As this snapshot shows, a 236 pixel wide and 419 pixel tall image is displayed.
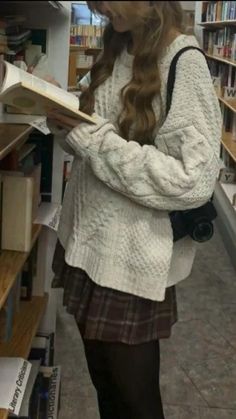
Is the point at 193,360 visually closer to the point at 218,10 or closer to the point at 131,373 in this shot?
the point at 131,373

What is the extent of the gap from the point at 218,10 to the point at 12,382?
2.74 feet

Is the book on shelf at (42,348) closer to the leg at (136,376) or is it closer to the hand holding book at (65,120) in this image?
the leg at (136,376)

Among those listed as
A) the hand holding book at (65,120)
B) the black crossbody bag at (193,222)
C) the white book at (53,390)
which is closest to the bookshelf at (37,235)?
the white book at (53,390)

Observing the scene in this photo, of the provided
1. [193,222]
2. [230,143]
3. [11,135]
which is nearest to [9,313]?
[11,135]

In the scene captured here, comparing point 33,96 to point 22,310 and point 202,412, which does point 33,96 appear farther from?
point 202,412

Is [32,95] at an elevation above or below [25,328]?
above

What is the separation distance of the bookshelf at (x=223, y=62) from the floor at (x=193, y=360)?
0.25m

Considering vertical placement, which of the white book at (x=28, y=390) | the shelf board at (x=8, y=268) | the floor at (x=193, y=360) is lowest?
the floor at (x=193, y=360)

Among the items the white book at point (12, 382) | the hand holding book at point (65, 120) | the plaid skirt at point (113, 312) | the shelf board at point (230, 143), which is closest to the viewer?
the hand holding book at point (65, 120)

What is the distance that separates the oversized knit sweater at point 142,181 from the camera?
81 cm

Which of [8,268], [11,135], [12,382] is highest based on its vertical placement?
[11,135]

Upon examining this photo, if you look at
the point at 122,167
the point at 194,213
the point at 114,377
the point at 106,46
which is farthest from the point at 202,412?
the point at 106,46

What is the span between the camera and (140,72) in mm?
834

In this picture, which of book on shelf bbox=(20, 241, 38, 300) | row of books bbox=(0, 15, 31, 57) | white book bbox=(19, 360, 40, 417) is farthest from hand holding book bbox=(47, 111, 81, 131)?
book on shelf bbox=(20, 241, 38, 300)
